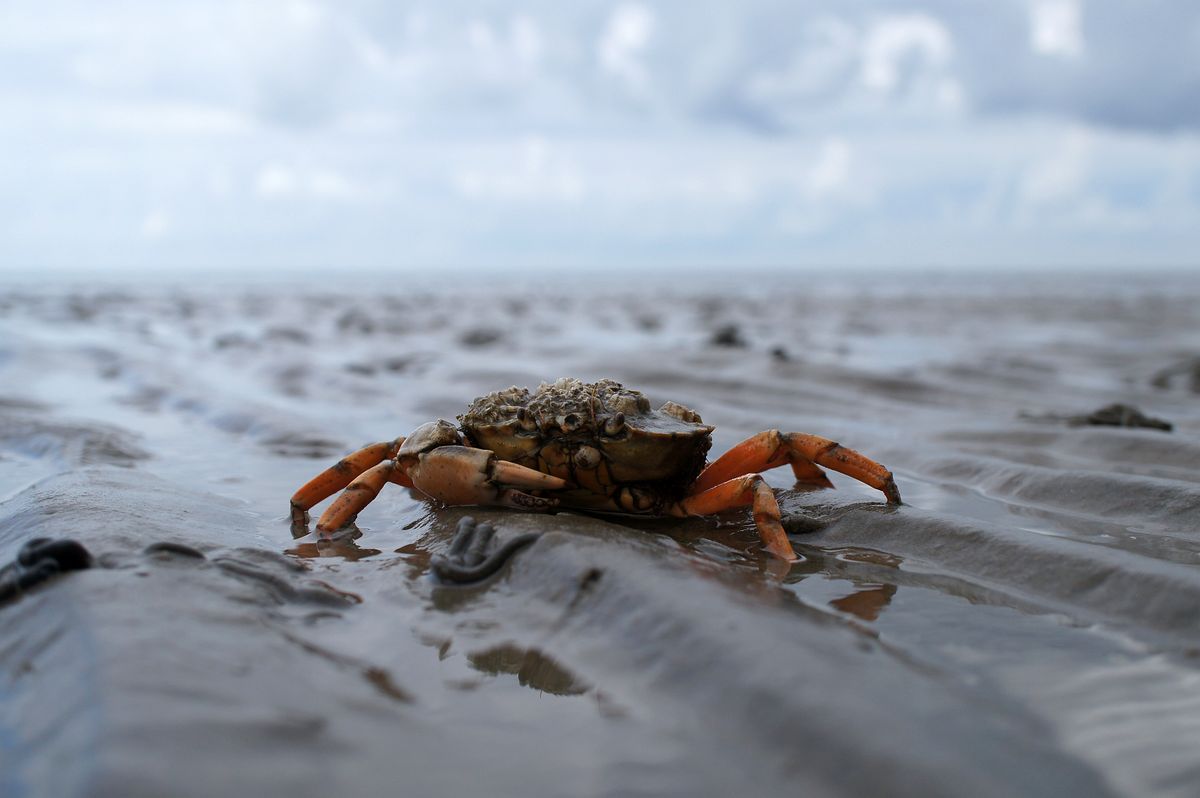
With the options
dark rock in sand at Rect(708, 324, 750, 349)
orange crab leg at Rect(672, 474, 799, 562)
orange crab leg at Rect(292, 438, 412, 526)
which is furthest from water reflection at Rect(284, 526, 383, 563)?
dark rock in sand at Rect(708, 324, 750, 349)

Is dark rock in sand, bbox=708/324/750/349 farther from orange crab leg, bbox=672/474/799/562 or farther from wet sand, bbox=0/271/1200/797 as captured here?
orange crab leg, bbox=672/474/799/562

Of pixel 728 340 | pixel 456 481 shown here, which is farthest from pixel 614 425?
pixel 728 340

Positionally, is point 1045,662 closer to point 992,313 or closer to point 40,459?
point 40,459

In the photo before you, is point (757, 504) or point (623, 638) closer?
point (623, 638)

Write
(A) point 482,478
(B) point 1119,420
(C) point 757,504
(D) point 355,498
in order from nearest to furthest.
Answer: (C) point 757,504, (A) point 482,478, (D) point 355,498, (B) point 1119,420

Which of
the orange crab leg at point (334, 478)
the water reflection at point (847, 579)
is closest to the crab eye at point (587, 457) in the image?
the water reflection at point (847, 579)

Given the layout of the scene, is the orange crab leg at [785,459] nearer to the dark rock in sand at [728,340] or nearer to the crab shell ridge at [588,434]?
the crab shell ridge at [588,434]

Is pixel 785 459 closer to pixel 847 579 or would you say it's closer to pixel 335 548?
pixel 847 579
